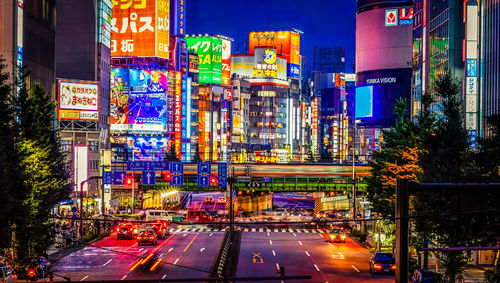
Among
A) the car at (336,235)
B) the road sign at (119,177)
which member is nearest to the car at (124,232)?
the road sign at (119,177)

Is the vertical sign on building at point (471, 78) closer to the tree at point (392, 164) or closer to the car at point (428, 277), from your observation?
the tree at point (392, 164)

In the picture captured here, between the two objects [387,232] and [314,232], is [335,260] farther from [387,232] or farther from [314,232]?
[314,232]

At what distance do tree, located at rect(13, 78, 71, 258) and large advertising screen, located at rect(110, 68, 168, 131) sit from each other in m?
91.3

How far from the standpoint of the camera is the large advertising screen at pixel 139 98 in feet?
476

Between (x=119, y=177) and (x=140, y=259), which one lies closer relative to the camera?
(x=140, y=259)

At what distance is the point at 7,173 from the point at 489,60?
42.0 m

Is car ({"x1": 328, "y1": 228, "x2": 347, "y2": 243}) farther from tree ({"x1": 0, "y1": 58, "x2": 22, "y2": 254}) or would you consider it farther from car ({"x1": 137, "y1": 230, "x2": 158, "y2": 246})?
tree ({"x1": 0, "y1": 58, "x2": 22, "y2": 254})

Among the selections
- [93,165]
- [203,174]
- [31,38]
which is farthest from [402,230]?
[93,165]

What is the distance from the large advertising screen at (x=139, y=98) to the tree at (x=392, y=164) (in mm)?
88670

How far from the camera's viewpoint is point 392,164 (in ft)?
173

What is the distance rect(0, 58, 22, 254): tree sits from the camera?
32.2m

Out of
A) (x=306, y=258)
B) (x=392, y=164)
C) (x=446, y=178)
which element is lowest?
(x=306, y=258)

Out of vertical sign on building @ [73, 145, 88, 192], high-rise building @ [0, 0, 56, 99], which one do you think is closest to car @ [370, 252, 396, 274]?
high-rise building @ [0, 0, 56, 99]

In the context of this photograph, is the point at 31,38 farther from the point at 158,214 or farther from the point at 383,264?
the point at 383,264
